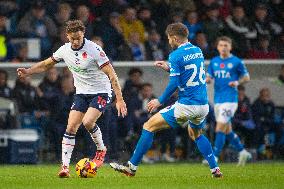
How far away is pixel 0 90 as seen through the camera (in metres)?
19.9

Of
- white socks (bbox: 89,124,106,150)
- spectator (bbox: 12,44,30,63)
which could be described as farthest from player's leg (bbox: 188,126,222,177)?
spectator (bbox: 12,44,30,63)

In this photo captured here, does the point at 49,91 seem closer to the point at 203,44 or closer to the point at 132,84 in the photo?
the point at 132,84

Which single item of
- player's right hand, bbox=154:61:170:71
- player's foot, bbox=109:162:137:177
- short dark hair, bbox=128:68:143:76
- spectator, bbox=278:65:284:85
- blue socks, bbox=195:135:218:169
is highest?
player's right hand, bbox=154:61:170:71

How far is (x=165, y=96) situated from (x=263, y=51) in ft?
31.0

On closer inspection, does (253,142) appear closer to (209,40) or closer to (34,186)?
(209,40)

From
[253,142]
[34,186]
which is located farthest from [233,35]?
[34,186]

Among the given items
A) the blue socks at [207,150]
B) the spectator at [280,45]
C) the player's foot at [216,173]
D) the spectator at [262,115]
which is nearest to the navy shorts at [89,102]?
the blue socks at [207,150]

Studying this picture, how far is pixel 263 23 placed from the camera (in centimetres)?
2339

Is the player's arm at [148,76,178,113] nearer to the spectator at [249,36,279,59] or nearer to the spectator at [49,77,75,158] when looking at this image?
the spectator at [49,77,75,158]

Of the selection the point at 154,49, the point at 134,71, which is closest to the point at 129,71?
the point at 134,71

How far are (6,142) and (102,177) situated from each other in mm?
5452

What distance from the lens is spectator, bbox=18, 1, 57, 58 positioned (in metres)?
20.4

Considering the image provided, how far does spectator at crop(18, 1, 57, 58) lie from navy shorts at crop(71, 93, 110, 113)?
5.92 m

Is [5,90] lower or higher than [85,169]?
higher
